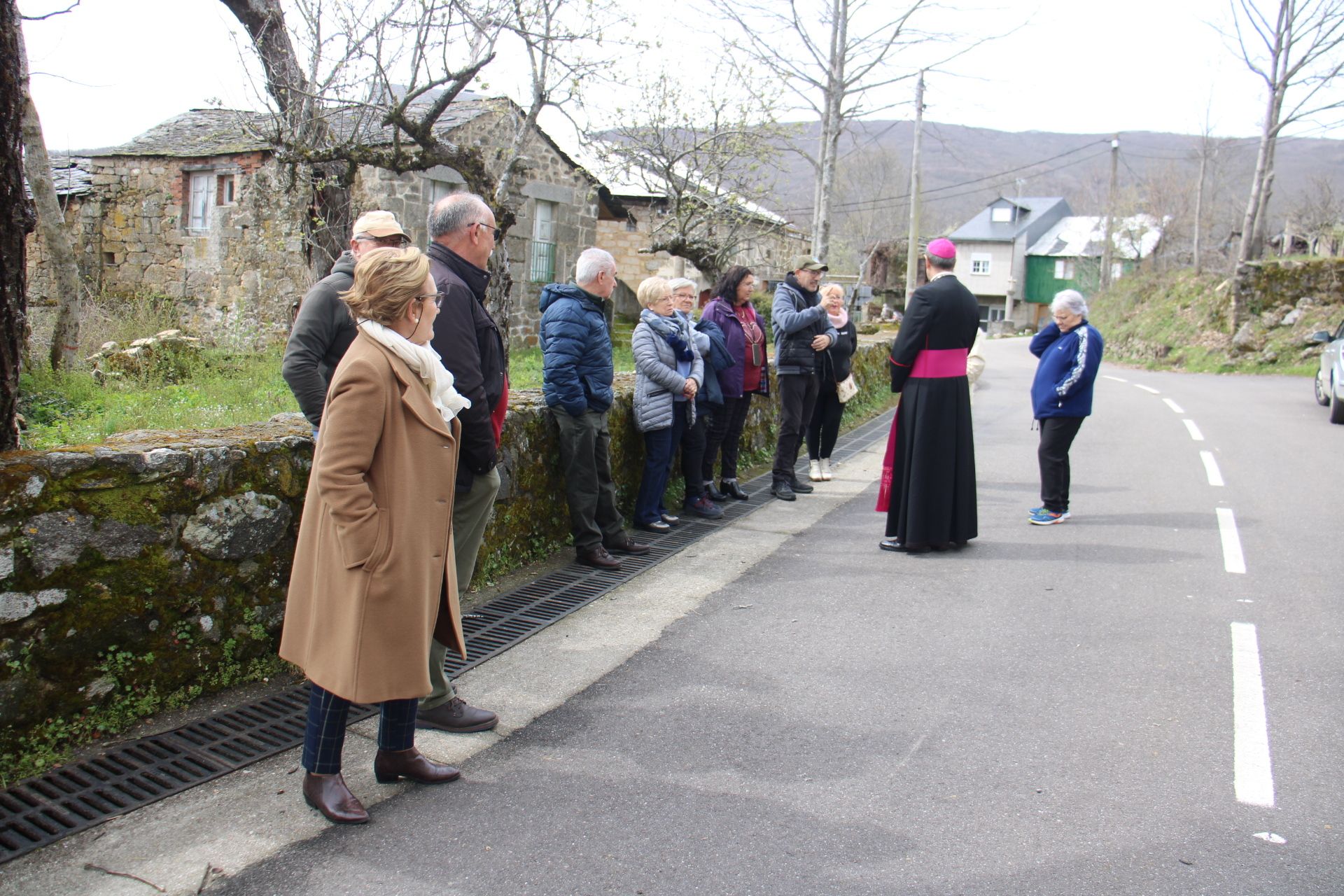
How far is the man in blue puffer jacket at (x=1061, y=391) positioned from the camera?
7.39 metres

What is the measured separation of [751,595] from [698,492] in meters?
2.02

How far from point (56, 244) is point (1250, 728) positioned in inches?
452

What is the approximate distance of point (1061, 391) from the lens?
739cm

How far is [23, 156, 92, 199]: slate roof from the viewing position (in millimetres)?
18406

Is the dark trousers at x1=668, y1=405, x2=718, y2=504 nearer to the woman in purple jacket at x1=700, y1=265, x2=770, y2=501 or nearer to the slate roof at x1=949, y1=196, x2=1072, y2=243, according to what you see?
the woman in purple jacket at x1=700, y1=265, x2=770, y2=501

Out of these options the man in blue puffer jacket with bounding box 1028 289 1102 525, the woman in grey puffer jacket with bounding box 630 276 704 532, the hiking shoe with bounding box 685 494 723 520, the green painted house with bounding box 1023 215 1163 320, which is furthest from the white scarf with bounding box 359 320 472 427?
the green painted house with bounding box 1023 215 1163 320

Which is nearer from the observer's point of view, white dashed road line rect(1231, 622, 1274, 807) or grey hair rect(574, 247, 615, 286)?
white dashed road line rect(1231, 622, 1274, 807)

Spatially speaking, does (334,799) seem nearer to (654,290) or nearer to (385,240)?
(385,240)

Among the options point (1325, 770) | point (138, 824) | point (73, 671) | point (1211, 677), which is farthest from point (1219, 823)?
point (73, 671)

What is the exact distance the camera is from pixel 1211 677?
4602mm

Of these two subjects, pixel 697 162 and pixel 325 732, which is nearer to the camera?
pixel 325 732

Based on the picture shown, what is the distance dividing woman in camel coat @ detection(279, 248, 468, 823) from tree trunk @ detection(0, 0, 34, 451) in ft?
4.75

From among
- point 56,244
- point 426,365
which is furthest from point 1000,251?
point 426,365

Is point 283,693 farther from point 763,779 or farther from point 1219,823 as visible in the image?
point 1219,823
